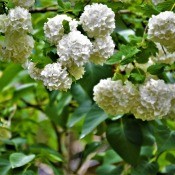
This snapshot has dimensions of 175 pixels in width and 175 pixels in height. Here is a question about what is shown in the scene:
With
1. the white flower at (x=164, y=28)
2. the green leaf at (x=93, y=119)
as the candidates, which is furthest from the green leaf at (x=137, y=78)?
the green leaf at (x=93, y=119)

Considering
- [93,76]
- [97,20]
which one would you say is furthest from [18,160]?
[97,20]

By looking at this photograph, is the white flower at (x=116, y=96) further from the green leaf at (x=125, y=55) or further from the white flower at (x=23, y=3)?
the white flower at (x=23, y=3)

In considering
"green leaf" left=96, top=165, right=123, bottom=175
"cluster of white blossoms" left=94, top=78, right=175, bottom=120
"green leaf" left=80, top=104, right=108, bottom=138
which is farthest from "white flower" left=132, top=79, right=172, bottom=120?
"green leaf" left=96, top=165, right=123, bottom=175

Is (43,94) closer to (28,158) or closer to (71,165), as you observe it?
(71,165)

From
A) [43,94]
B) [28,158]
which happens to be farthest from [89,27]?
[43,94]

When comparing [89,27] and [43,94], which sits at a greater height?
[89,27]
